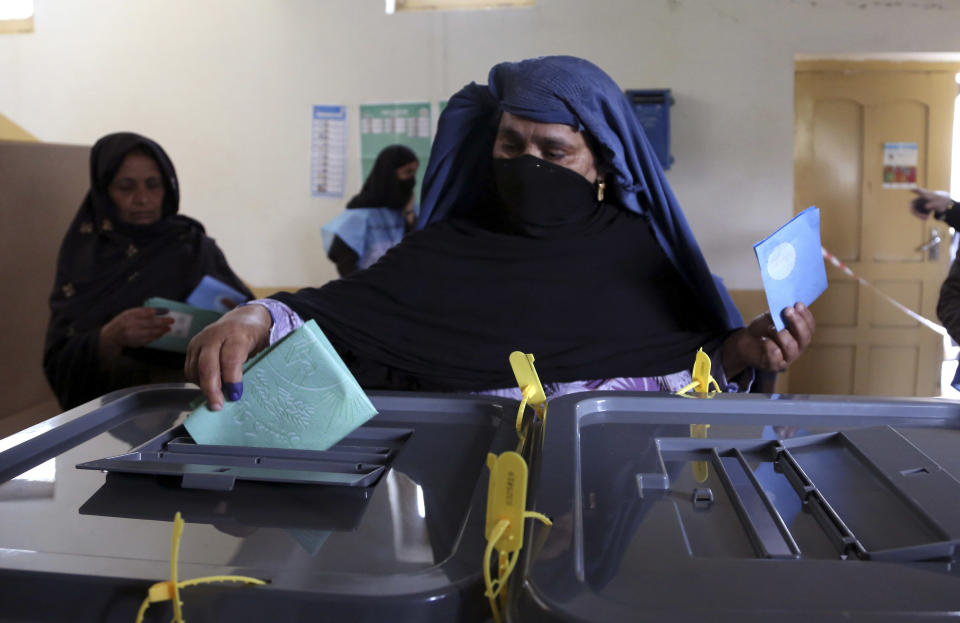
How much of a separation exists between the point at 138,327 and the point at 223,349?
4.99 feet

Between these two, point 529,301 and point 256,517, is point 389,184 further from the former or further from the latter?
point 256,517

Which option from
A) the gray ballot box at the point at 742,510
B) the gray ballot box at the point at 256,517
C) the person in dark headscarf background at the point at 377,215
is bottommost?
the gray ballot box at the point at 256,517

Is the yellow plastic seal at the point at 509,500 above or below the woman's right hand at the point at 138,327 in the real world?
above

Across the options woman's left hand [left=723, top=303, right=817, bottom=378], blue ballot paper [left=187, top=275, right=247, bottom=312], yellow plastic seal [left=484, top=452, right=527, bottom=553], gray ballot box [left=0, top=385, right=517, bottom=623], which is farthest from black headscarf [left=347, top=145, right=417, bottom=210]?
yellow plastic seal [left=484, top=452, right=527, bottom=553]

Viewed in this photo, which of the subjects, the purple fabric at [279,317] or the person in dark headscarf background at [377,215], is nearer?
the purple fabric at [279,317]

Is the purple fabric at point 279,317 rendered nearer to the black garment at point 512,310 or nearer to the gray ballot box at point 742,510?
the black garment at point 512,310

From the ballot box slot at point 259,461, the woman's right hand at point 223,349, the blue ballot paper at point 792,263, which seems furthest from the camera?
the blue ballot paper at point 792,263

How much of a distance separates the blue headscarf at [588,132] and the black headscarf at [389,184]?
7.61 feet

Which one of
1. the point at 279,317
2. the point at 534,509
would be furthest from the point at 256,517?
the point at 279,317

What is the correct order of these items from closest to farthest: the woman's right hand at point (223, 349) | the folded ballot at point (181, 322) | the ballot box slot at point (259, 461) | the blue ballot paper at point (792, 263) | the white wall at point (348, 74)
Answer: the ballot box slot at point (259, 461) → the woman's right hand at point (223, 349) → the blue ballot paper at point (792, 263) → the folded ballot at point (181, 322) → the white wall at point (348, 74)

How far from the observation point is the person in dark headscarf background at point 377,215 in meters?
4.16

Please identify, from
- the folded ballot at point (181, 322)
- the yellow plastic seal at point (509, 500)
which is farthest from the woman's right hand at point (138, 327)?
the yellow plastic seal at point (509, 500)

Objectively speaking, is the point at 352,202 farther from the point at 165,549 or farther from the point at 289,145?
the point at 165,549

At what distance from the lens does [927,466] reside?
75 centimetres
